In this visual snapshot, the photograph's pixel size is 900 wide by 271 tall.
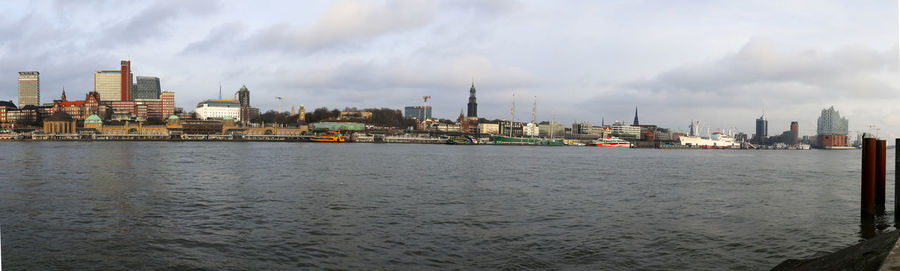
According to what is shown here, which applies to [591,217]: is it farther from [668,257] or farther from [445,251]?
[445,251]

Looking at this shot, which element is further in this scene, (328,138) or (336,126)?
(336,126)

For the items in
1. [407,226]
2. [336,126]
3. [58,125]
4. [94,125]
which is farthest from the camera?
[336,126]

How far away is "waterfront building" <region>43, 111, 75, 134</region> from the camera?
15377 centimetres

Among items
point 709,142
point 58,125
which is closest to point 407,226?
point 58,125

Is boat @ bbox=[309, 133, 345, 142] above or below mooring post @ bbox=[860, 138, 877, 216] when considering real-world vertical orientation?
below

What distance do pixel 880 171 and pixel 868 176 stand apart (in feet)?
1.04

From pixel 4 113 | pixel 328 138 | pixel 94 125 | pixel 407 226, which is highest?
pixel 4 113

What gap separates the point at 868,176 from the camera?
51.3 ft

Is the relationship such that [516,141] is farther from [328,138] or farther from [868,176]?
[868,176]

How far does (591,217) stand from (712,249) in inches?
178

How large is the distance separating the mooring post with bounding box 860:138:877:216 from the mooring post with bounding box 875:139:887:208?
0.34ft

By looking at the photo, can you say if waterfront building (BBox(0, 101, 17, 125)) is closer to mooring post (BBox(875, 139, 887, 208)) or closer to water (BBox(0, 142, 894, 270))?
water (BBox(0, 142, 894, 270))

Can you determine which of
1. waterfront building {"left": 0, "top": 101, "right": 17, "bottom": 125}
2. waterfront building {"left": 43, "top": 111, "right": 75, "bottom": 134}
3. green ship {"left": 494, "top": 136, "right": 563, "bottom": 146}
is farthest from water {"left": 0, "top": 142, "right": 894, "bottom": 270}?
waterfront building {"left": 0, "top": 101, "right": 17, "bottom": 125}

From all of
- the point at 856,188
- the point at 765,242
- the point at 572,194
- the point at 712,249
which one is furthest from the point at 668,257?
the point at 856,188
